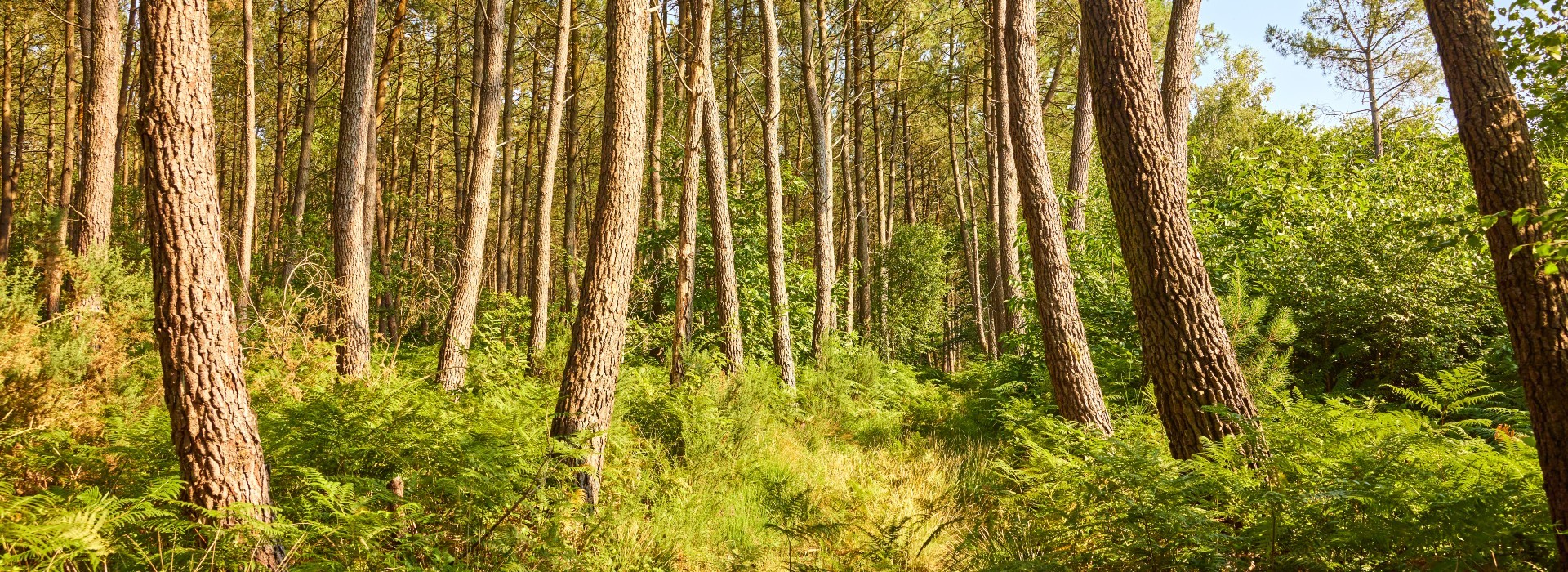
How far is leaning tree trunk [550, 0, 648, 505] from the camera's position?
5.65 metres

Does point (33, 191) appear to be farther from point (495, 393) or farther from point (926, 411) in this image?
point (926, 411)

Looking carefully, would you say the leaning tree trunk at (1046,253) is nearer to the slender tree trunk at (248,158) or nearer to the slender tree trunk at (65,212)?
the slender tree trunk at (248,158)

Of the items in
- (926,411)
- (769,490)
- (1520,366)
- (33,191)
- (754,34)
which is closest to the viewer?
(1520,366)

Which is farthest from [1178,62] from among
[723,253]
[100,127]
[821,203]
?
[100,127]

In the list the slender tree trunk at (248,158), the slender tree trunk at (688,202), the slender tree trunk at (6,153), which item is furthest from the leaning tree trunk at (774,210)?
the slender tree trunk at (6,153)

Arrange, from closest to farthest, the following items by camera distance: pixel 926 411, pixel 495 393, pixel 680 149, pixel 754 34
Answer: pixel 495 393
pixel 926 411
pixel 680 149
pixel 754 34

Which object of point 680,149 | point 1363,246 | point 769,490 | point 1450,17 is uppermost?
point 680,149

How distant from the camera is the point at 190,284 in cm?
367

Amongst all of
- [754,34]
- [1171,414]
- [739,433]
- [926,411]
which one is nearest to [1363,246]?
[926,411]

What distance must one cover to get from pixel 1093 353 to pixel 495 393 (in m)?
6.54

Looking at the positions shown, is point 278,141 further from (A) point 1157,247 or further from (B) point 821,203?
(A) point 1157,247

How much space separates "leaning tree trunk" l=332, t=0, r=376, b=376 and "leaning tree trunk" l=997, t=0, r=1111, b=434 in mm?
7838

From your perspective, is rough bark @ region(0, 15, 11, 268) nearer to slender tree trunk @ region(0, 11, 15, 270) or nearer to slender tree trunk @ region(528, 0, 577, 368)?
slender tree trunk @ region(0, 11, 15, 270)

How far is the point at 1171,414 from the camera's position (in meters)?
4.61
